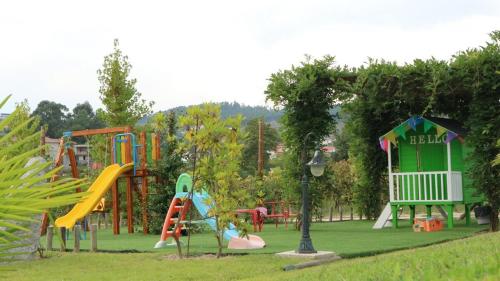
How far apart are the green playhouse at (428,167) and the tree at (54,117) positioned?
4339 cm

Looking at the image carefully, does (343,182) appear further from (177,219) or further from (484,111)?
(177,219)

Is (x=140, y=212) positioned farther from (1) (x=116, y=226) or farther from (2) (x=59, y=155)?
(2) (x=59, y=155)

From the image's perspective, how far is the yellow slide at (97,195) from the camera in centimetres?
1548

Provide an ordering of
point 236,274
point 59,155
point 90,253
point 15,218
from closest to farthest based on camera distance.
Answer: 1. point 15,218
2. point 236,274
3. point 90,253
4. point 59,155

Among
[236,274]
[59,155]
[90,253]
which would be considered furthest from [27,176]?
[59,155]

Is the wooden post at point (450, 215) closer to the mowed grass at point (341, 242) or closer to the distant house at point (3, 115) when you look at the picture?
the mowed grass at point (341, 242)

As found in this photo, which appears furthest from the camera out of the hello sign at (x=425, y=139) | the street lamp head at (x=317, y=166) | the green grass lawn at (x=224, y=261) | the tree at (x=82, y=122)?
the tree at (x=82, y=122)

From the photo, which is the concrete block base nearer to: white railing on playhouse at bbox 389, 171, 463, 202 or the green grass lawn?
the green grass lawn

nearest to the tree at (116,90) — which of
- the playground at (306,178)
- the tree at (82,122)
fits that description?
the playground at (306,178)

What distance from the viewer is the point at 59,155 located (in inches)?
692

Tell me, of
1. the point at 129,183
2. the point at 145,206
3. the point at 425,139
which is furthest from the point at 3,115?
the point at 129,183

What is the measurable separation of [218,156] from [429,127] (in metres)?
7.20

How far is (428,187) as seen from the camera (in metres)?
15.7

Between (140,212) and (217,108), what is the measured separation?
929cm
